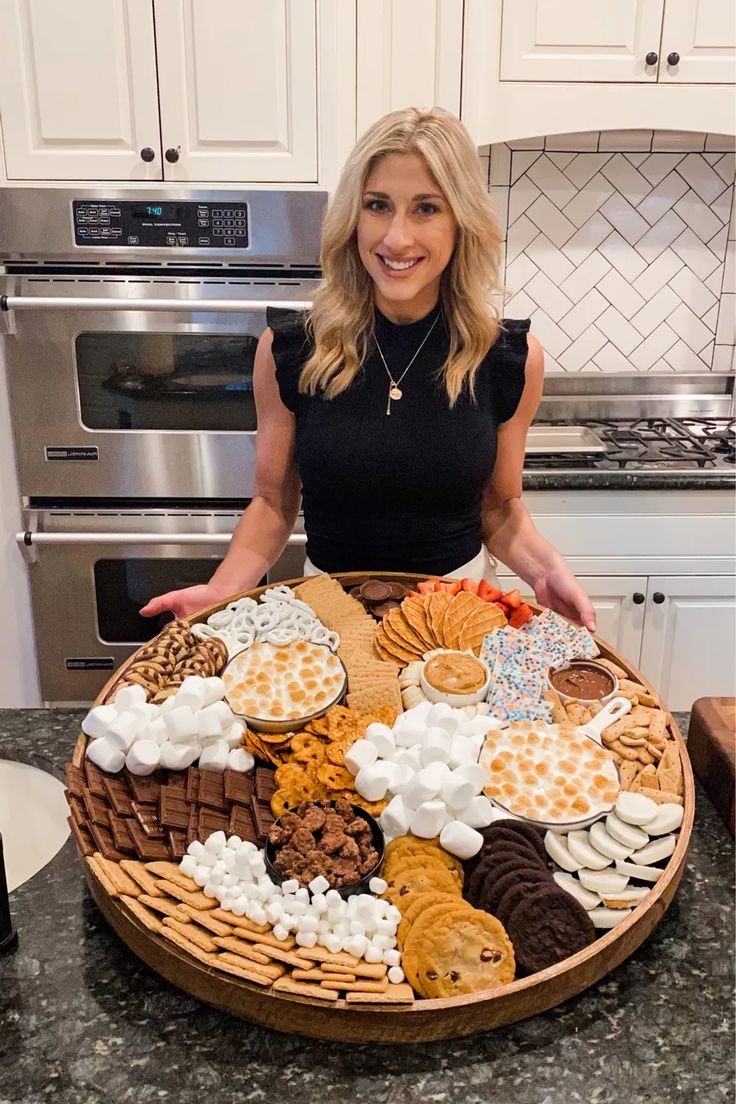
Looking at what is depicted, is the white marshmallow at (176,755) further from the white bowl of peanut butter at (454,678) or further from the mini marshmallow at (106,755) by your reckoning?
the white bowl of peanut butter at (454,678)

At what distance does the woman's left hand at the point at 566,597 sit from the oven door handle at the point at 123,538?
113 cm

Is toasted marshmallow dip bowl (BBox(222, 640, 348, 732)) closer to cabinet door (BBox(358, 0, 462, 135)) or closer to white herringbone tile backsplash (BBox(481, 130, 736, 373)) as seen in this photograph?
cabinet door (BBox(358, 0, 462, 135))

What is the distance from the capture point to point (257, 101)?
240cm

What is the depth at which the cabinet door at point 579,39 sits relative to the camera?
2.52 metres

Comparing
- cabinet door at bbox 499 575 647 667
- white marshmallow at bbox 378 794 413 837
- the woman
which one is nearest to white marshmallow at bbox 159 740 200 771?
white marshmallow at bbox 378 794 413 837

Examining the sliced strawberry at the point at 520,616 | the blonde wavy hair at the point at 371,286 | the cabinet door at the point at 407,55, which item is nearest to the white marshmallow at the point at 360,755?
the sliced strawberry at the point at 520,616

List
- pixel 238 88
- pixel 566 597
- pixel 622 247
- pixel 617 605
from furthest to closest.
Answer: pixel 622 247, pixel 617 605, pixel 238 88, pixel 566 597

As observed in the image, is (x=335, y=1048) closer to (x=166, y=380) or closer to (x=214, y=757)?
(x=214, y=757)

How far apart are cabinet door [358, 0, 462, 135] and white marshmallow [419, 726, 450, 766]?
6.70 feet

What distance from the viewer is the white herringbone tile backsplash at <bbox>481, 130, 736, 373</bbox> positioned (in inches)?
120

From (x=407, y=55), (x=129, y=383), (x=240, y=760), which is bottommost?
(x=240, y=760)

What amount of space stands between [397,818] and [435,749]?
10 cm

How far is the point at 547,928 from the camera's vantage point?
916 mm

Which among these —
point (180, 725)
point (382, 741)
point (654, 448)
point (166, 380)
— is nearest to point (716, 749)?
point (382, 741)
